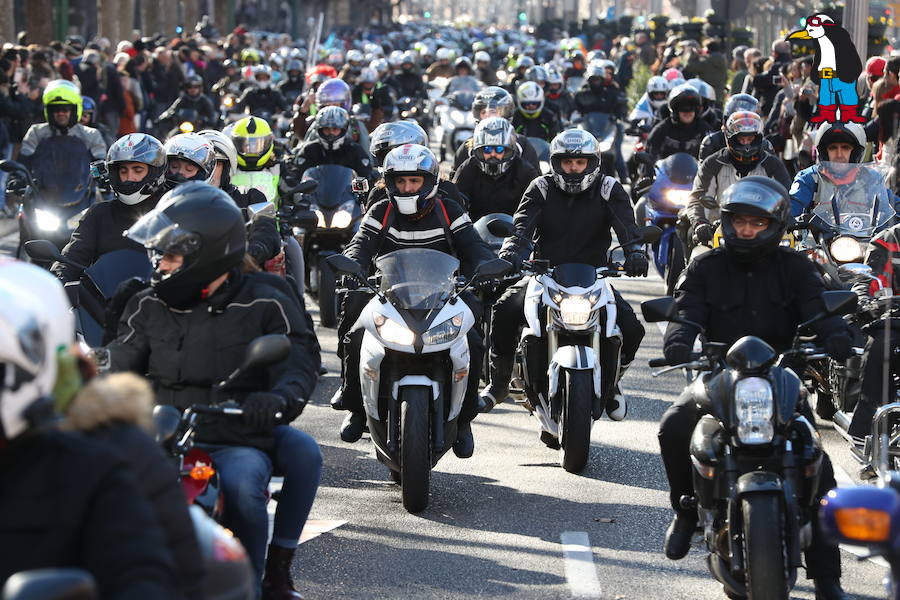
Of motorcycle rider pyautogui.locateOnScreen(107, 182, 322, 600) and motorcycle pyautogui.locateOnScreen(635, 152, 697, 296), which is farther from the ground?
motorcycle rider pyautogui.locateOnScreen(107, 182, 322, 600)

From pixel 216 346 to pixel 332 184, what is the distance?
8593mm

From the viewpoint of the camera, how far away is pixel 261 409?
533 cm

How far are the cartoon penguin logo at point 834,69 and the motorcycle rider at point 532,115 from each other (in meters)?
4.66

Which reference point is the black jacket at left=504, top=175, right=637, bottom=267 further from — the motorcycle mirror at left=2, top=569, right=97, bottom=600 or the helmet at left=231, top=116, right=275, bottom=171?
the motorcycle mirror at left=2, top=569, right=97, bottom=600

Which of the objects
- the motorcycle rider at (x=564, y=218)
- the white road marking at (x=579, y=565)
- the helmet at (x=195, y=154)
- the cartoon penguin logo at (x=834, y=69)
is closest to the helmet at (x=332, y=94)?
the cartoon penguin logo at (x=834, y=69)

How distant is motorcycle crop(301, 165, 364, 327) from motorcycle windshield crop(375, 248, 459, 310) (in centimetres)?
572

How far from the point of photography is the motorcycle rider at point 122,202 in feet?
28.0

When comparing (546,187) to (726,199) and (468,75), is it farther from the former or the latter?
(468,75)

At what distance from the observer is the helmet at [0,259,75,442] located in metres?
3.30

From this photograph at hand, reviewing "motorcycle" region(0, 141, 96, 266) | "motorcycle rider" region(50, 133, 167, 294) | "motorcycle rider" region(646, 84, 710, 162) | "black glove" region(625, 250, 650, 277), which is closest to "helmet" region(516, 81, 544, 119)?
"motorcycle rider" region(646, 84, 710, 162)

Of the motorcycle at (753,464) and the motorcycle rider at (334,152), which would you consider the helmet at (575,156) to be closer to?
the motorcycle at (753,464)

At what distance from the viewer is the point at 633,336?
30.5ft

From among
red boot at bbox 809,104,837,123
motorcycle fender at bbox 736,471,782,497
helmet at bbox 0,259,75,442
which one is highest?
helmet at bbox 0,259,75,442

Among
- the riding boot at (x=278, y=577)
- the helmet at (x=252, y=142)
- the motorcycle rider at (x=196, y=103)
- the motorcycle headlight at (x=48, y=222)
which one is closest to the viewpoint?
the riding boot at (x=278, y=577)
